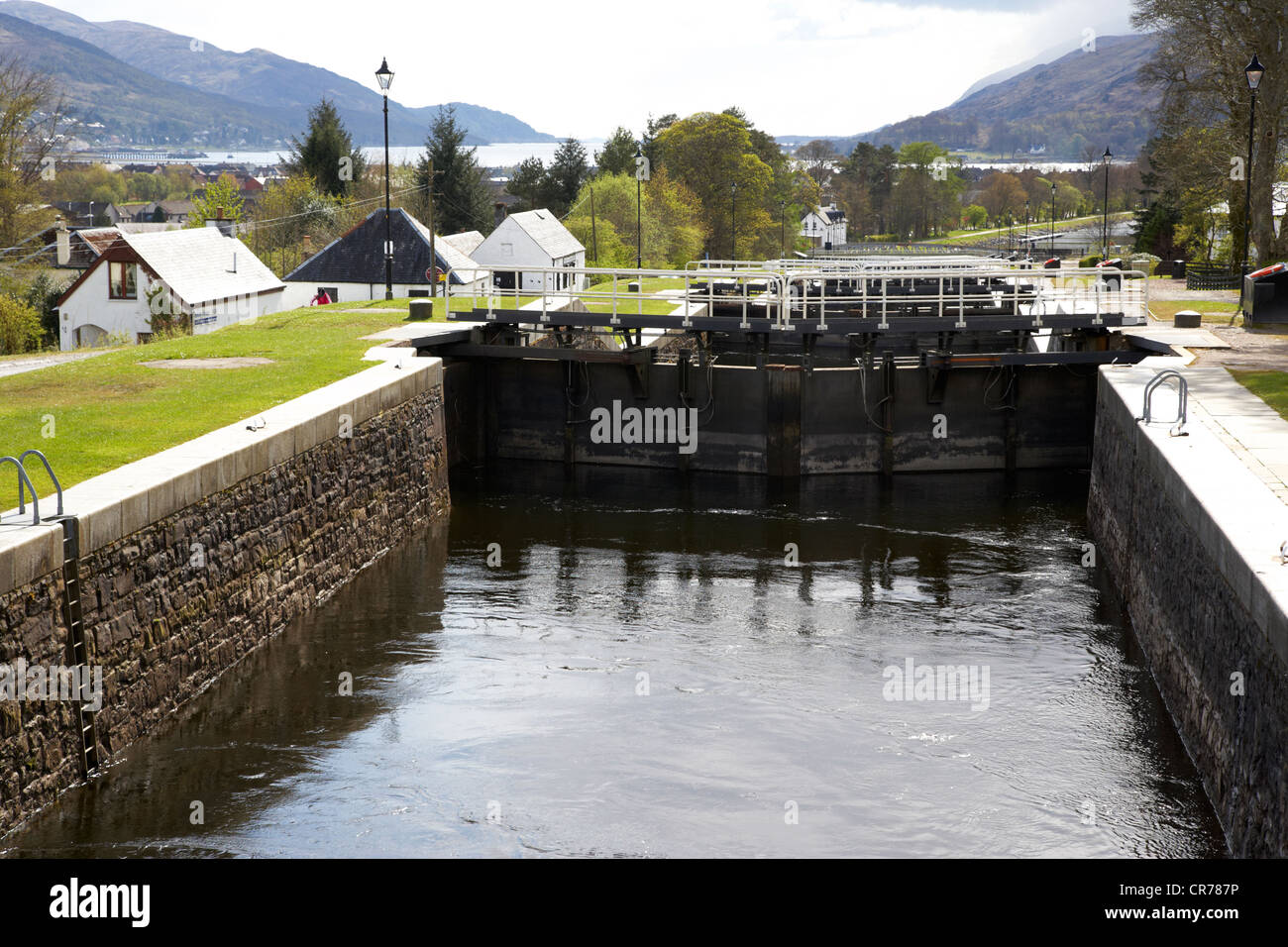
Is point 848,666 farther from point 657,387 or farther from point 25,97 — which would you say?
point 25,97

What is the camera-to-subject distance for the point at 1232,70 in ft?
131

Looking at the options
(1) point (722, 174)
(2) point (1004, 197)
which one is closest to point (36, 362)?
(1) point (722, 174)

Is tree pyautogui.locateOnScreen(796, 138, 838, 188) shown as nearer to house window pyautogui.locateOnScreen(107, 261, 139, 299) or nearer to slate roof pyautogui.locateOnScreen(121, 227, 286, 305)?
slate roof pyautogui.locateOnScreen(121, 227, 286, 305)

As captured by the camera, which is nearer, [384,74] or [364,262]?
[384,74]

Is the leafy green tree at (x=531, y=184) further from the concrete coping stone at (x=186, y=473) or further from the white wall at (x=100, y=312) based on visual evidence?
the concrete coping stone at (x=186, y=473)

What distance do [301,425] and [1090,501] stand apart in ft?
46.3

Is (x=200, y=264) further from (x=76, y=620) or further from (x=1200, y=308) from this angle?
(x=76, y=620)

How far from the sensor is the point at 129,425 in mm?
18625

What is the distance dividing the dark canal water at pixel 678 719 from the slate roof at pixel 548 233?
49.6 metres

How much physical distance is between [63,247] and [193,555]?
258 feet

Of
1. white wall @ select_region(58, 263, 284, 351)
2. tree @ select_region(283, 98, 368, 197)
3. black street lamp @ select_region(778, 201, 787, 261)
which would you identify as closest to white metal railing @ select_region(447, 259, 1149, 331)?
white wall @ select_region(58, 263, 284, 351)

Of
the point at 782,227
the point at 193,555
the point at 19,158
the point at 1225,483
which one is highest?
the point at 19,158

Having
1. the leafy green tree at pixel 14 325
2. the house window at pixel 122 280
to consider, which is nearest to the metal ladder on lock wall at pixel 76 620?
the leafy green tree at pixel 14 325
